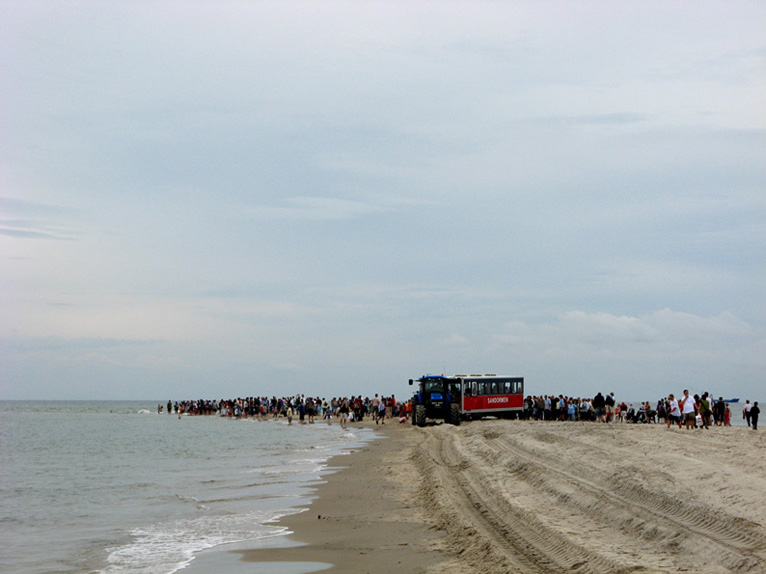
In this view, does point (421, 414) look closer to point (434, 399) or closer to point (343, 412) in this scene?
point (434, 399)

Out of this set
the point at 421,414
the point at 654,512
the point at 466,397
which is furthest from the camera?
the point at 466,397

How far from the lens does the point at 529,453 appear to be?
18.6 meters

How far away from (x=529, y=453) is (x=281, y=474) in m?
7.48

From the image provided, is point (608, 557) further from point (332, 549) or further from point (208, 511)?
point (208, 511)

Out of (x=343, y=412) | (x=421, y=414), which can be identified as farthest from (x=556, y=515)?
(x=343, y=412)

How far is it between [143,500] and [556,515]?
1068 centimetres

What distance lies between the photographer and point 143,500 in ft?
56.7

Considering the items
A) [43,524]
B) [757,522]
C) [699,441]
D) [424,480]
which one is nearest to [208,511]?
[43,524]

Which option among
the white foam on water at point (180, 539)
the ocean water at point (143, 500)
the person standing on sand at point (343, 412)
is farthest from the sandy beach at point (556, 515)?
the person standing on sand at point (343, 412)

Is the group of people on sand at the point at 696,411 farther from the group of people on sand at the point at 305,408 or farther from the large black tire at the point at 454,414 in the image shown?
the group of people on sand at the point at 305,408

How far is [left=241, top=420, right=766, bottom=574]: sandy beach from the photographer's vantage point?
27.2 ft

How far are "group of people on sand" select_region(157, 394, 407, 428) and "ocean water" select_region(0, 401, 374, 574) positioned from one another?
57.9ft

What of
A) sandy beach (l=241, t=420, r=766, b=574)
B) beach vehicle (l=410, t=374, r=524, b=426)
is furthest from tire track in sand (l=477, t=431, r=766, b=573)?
beach vehicle (l=410, t=374, r=524, b=426)

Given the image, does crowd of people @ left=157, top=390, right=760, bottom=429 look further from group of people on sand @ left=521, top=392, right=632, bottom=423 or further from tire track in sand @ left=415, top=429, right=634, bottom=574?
tire track in sand @ left=415, top=429, right=634, bottom=574
